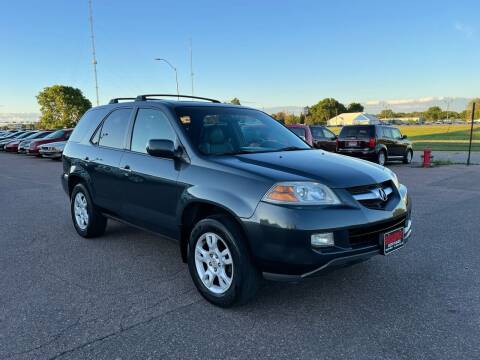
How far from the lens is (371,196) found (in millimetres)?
3377

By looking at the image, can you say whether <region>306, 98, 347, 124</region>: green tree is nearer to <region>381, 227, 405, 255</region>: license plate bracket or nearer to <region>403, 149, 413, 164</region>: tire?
<region>403, 149, 413, 164</region>: tire

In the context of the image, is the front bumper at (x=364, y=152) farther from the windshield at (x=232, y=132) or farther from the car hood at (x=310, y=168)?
the car hood at (x=310, y=168)

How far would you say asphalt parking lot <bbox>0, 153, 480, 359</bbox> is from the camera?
286cm

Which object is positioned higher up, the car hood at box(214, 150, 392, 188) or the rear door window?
the car hood at box(214, 150, 392, 188)

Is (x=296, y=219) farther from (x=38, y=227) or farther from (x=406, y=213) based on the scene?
(x=38, y=227)

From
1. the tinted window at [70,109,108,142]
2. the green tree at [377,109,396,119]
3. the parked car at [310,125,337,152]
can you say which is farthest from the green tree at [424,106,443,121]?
the tinted window at [70,109,108,142]

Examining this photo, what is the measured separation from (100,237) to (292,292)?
125 inches

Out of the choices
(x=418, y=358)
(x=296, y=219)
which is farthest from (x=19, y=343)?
(x=418, y=358)

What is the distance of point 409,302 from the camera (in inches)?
140

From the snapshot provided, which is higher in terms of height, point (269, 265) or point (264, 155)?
point (264, 155)

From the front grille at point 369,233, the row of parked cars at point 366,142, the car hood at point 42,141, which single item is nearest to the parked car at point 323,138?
the row of parked cars at point 366,142

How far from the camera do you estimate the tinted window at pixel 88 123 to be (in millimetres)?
5477

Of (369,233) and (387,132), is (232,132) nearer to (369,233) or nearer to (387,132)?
(369,233)

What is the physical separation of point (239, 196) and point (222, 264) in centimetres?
64
